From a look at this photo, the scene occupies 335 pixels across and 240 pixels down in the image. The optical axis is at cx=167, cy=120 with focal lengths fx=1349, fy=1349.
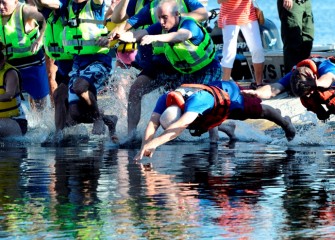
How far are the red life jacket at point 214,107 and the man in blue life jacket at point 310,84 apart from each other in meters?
0.27

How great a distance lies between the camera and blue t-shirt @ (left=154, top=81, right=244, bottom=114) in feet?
36.3

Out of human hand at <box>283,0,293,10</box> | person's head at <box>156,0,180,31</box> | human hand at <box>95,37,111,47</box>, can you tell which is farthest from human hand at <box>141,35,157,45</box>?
human hand at <box>283,0,293,10</box>

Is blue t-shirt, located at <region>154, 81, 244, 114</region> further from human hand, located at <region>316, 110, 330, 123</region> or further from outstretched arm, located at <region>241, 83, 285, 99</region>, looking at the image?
human hand, located at <region>316, 110, 330, 123</region>

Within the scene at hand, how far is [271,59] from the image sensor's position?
16.9 m

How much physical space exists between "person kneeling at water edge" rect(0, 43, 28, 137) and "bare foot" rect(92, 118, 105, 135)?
0.69 m

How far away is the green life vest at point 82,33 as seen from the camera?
13047mm

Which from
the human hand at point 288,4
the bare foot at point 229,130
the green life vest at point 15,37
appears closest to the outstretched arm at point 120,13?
the green life vest at point 15,37

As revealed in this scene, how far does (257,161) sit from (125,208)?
112 inches

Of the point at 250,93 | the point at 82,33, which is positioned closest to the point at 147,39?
the point at 250,93

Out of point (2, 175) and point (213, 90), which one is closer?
point (2, 175)

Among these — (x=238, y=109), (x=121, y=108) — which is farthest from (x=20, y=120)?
(x=238, y=109)

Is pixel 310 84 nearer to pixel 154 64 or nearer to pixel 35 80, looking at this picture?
pixel 154 64

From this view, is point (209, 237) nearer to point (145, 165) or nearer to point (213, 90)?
point (145, 165)

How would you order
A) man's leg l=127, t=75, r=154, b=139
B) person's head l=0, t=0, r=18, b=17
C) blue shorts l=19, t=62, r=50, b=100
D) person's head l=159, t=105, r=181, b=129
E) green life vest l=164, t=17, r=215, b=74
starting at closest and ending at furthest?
person's head l=159, t=105, r=181, b=129, green life vest l=164, t=17, r=215, b=74, man's leg l=127, t=75, r=154, b=139, person's head l=0, t=0, r=18, b=17, blue shorts l=19, t=62, r=50, b=100
